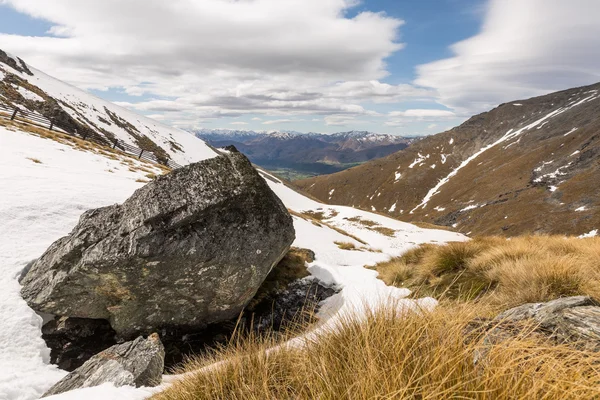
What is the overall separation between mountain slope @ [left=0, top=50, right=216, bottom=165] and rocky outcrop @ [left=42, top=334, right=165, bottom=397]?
55257mm

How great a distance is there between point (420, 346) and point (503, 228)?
123305 mm

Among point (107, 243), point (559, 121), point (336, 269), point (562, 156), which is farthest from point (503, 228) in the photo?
point (559, 121)

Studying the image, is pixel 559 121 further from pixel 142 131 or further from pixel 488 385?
pixel 488 385

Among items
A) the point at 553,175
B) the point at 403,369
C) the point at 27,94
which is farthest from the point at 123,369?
the point at 553,175

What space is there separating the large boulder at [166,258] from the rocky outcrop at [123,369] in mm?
2259

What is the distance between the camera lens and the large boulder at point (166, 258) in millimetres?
8367

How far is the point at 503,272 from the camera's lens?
745 centimetres

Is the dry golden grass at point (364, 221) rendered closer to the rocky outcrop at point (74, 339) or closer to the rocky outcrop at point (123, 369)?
the rocky outcrop at point (74, 339)

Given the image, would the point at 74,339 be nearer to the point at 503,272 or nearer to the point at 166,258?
the point at 166,258

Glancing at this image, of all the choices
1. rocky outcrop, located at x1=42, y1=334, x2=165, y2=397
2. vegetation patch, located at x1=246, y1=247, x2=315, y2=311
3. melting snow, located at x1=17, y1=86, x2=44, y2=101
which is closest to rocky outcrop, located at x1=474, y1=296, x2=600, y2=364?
rocky outcrop, located at x1=42, y1=334, x2=165, y2=397

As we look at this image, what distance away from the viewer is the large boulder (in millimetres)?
8367

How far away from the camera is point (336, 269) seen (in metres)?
13.9

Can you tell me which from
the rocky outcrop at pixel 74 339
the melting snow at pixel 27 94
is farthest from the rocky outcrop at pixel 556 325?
the melting snow at pixel 27 94

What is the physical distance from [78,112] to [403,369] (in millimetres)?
93902
